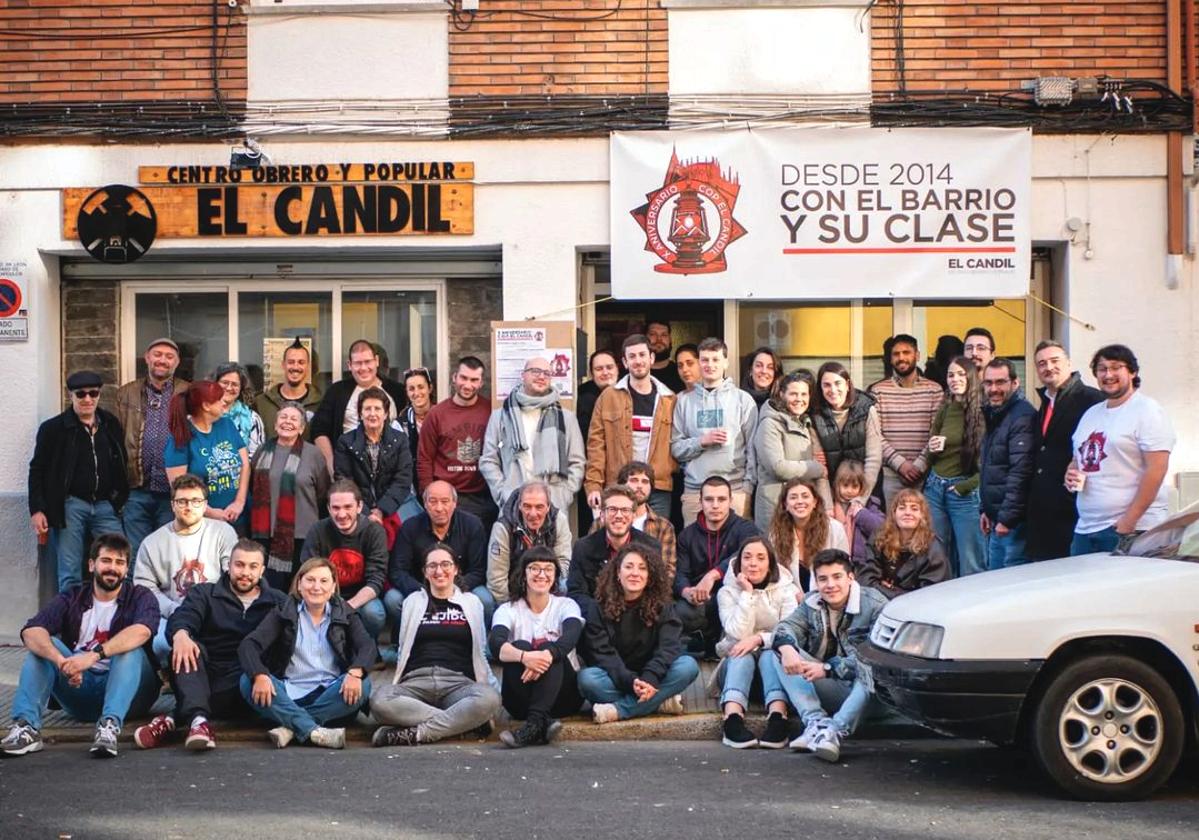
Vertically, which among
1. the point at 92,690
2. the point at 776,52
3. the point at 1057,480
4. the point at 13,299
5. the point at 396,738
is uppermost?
the point at 776,52

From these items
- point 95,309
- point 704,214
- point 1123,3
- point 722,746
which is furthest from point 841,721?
point 95,309

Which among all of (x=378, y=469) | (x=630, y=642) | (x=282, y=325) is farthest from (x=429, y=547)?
(x=282, y=325)

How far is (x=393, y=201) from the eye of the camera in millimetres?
Answer: 12172

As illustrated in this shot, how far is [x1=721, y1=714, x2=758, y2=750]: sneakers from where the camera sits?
8533mm

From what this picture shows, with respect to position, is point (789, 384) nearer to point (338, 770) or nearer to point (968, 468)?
point (968, 468)

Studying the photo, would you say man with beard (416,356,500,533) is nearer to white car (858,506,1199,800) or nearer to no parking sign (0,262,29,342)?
no parking sign (0,262,29,342)

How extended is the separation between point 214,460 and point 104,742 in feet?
10.2

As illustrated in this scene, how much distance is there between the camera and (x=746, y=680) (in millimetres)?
8914

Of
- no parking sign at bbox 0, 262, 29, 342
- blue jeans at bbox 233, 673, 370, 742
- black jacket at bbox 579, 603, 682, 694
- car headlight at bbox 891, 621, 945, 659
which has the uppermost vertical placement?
no parking sign at bbox 0, 262, 29, 342

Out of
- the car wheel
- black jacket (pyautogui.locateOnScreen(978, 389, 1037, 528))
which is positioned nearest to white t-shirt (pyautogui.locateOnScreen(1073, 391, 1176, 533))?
black jacket (pyautogui.locateOnScreen(978, 389, 1037, 528))

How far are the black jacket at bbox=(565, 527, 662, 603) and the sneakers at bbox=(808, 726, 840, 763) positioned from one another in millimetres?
1989

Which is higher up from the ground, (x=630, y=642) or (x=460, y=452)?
(x=460, y=452)

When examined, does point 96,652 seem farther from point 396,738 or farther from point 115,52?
point 115,52

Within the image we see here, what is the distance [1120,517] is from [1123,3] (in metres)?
4.78
